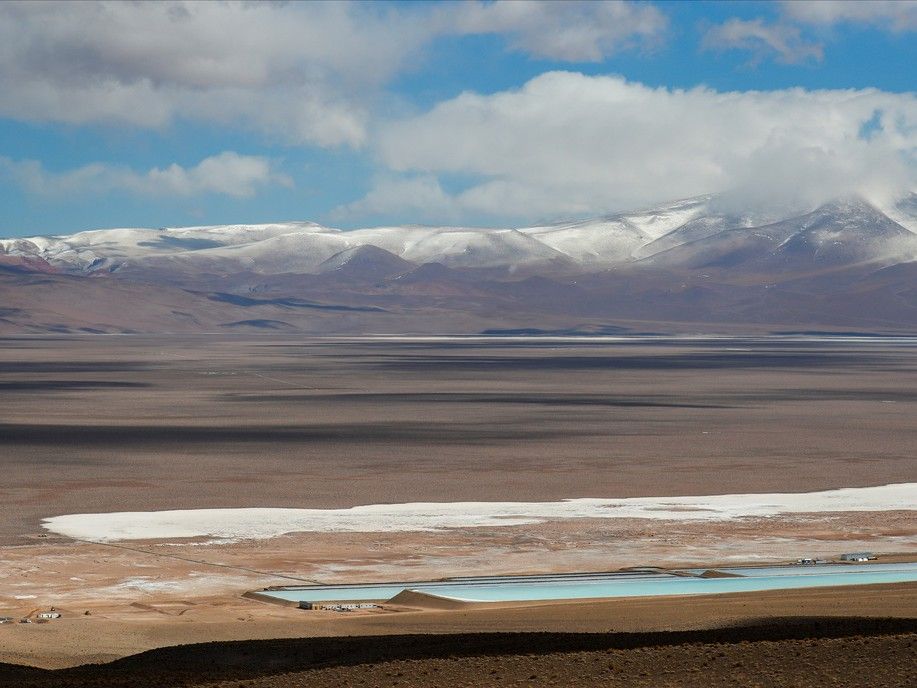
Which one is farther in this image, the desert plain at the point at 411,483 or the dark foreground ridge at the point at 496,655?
the desert plain at the point at 411,483

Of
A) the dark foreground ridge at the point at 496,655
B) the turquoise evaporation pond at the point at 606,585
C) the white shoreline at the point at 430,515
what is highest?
the dark foreground ridge at the point at 496,655

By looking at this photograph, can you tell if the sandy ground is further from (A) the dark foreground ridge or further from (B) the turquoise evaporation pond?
(A) the dark foreground ridge

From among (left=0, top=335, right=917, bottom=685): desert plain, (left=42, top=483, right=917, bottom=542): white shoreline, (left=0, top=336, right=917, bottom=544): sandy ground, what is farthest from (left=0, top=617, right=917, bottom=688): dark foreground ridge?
(left=0, top=336, right=917, bottom=544): sandy ground

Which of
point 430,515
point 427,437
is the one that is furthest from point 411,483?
point 427,437

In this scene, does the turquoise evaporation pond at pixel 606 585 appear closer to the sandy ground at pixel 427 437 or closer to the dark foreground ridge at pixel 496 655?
the dark foreground ridge at pixel 496 655

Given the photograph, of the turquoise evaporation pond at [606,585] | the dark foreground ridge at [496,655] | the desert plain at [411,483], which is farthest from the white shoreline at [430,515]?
the dark foreground ridge at [496,655]
